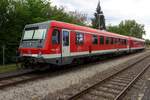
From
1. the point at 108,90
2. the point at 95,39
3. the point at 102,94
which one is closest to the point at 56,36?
the point at 108,90

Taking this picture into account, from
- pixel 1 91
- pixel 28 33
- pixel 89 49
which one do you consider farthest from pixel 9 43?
pixel 1 91

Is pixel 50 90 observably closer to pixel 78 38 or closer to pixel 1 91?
pixel 1 91

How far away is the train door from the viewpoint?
44.1ft

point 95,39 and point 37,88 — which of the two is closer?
point 37,88

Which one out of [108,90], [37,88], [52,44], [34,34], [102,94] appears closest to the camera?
[102,94]

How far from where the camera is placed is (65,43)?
44.9 ft

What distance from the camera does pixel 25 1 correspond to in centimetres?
2278

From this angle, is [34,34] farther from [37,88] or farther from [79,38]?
[37,88]

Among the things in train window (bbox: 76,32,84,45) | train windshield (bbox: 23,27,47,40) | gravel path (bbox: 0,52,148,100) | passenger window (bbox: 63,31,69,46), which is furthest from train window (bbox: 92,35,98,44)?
gravel path (bbox: 0,52,148,100)

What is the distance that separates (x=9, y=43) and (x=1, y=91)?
10383mm

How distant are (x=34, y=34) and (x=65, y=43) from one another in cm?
195

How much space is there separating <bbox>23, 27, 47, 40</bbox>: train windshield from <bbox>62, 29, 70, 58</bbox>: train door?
139cm

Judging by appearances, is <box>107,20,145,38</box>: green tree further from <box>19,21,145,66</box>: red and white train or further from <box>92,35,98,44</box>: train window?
<box>19,21,145,66</box>: red and white train

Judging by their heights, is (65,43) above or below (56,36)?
below
